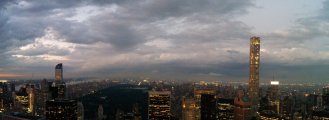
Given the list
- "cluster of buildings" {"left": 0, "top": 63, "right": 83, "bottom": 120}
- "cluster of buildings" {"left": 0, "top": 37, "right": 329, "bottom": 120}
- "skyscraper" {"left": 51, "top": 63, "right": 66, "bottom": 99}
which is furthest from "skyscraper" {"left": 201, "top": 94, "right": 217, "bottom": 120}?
"skyscraper" {"left": 51, "top": 63, "right": 66, "bottom": 99}

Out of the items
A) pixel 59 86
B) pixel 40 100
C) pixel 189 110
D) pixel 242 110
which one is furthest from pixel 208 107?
pixel 40 100

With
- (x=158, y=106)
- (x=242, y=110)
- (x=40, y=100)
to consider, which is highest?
(x=158, y=106)

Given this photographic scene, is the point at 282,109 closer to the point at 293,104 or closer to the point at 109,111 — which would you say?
the point at 293,104

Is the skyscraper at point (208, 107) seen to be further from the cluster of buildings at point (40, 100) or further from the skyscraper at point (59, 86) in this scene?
the skyscraper at point (59, 86)

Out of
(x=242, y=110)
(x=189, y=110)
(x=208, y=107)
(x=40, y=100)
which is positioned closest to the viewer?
(x=242, y=110)

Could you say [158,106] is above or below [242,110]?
above

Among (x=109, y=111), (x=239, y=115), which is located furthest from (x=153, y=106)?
(x=109, y=111)

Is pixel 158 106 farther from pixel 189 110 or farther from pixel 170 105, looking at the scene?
pixel 189 110

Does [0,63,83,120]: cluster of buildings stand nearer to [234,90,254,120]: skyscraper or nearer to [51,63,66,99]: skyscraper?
[51,63,66,99]: skyscraper

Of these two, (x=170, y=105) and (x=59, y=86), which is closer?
(x=170, y=105)
